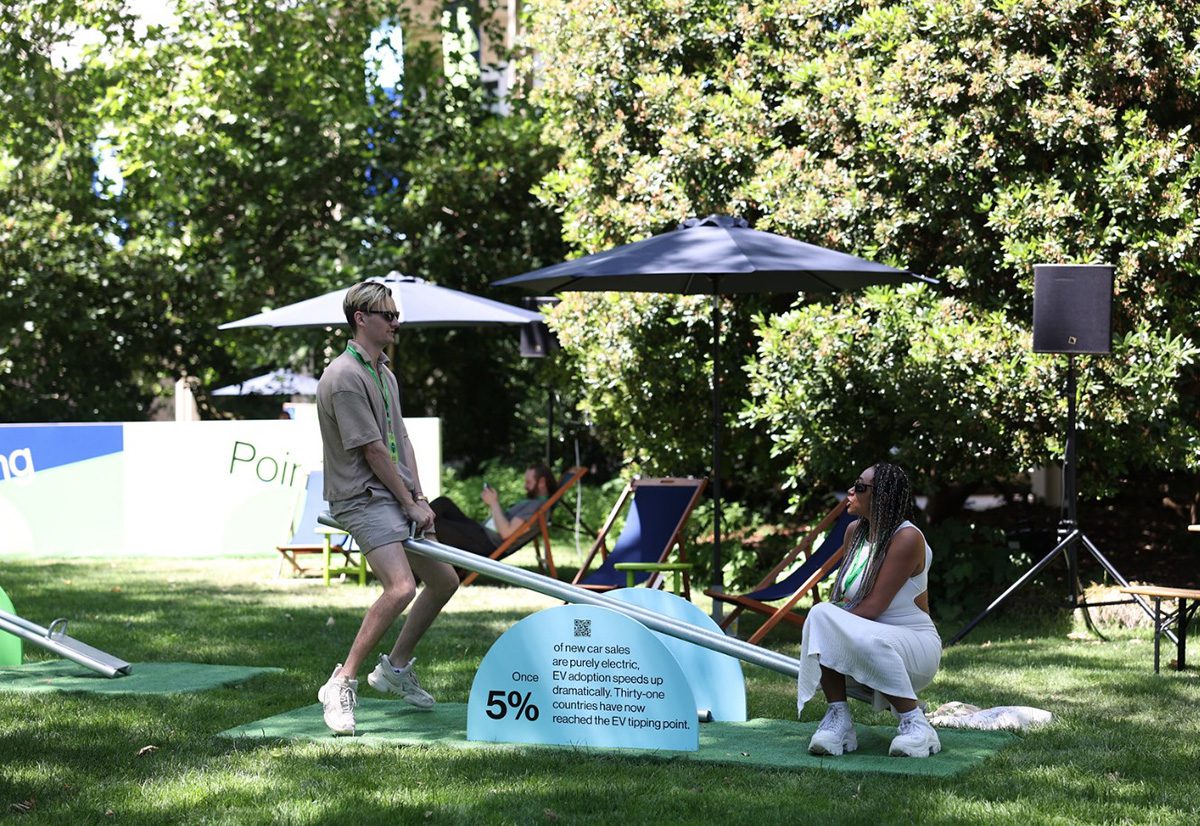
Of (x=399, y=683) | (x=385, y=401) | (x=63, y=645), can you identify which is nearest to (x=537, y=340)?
(x=63, y=645)

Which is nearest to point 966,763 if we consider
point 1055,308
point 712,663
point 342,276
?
point 712,663

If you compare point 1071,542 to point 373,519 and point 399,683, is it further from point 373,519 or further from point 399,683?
point 373,519

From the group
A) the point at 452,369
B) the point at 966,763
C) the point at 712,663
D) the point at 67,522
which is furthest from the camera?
the point at 452,369

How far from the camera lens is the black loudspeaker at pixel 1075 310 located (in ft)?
27.3

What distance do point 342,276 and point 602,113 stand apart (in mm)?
5406

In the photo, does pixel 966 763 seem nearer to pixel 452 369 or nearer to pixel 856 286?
pixel 856 286

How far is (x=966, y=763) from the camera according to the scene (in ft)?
17.5

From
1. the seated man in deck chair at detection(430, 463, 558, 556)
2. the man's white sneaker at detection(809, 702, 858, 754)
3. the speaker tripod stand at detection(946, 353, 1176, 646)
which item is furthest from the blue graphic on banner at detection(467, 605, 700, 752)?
the seated man in deck chair at detection(430, 463, 558, 556)

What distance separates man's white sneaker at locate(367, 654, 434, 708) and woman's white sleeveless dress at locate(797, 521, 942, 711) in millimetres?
1801

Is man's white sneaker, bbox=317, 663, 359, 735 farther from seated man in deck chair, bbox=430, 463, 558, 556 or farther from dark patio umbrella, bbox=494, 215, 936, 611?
seated man in deck chair, bbox=430, 463, 558, 556

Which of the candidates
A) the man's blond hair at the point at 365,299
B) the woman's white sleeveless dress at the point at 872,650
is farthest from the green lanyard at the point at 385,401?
the woman's white sleeveless dress at the point at 872,650

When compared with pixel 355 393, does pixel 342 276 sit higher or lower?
higher

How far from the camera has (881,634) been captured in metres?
5.36

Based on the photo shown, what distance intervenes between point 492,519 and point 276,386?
8.12m
